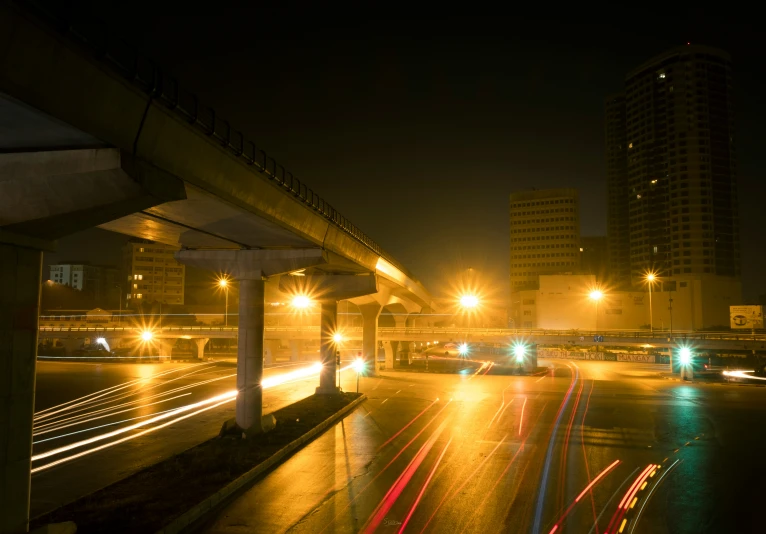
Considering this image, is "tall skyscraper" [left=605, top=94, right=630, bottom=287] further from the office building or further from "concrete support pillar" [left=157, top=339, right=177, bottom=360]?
"concrete support pillar" [left=157, top=339, right=177, bottom=360]

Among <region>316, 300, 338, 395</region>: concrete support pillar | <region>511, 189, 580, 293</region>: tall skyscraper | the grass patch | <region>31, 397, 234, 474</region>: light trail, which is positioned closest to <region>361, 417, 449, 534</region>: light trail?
the grass patch

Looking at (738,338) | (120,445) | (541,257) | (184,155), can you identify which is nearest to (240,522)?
(184,155)

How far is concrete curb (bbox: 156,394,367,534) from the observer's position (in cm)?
1263

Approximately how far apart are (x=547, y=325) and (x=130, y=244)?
11098cm

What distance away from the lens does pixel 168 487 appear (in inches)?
598

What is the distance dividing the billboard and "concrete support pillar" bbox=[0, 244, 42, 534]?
66.2 meters

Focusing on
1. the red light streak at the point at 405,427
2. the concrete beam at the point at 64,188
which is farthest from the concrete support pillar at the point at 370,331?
the concrete beam at the point at 64,188

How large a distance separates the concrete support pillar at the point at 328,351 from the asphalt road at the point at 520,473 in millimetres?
3773

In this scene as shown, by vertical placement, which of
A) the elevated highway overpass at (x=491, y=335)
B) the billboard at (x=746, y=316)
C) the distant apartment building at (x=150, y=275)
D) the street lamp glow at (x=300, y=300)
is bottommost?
the elevated highway overpass at (x=491, y=335)

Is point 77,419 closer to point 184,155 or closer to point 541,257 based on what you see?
point 184,155

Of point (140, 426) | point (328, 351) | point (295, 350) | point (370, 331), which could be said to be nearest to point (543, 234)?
point (295, 350)

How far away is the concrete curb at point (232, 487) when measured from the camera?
41.4ft

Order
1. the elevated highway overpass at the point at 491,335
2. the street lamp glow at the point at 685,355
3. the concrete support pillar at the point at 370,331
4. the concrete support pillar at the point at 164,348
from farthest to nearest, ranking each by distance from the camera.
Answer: the concrete support pillar at the point at 164,348 < the elevated highway overpass at the point at 491,335 < the concrete support pillar at the point at 370,331 < the street lamp glow at the point at 685,355

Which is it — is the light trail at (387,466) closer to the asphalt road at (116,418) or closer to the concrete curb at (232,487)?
the concrete curb at (232,487)
